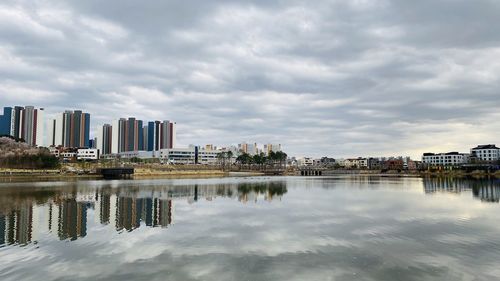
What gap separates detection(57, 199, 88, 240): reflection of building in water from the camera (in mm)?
26734

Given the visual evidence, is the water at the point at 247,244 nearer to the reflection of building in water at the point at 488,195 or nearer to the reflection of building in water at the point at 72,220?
the reflection of building in water at the point at 72,220

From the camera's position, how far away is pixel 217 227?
30.1 metres

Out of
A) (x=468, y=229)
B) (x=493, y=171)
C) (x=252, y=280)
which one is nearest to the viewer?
(x=252, y=280)

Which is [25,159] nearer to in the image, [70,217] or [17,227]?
[70,217]

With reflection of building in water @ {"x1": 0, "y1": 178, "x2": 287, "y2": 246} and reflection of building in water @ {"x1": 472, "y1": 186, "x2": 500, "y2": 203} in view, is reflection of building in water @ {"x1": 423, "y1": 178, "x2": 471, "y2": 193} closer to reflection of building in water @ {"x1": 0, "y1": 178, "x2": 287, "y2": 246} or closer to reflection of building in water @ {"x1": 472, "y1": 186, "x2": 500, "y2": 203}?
reflection of building in water @ {"x1": 472, "y1": 186, "x2": 500, "y2": 203}

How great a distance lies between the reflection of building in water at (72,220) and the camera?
87.7 feet

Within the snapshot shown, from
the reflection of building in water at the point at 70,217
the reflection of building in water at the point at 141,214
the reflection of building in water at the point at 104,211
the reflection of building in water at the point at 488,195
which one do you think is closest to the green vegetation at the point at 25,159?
the reflection of building in water at the point at 70,217

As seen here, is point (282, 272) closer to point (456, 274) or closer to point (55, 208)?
point (456, 274)

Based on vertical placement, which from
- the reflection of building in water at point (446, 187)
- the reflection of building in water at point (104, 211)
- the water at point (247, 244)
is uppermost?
the reflection of building in water at point (104, 211)

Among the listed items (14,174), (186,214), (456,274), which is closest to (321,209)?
(186,214)

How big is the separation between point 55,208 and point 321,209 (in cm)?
3150

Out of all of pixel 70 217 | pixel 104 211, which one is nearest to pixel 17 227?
pixel 70 217

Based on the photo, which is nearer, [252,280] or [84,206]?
[252,280]

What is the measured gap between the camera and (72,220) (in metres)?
33.0
